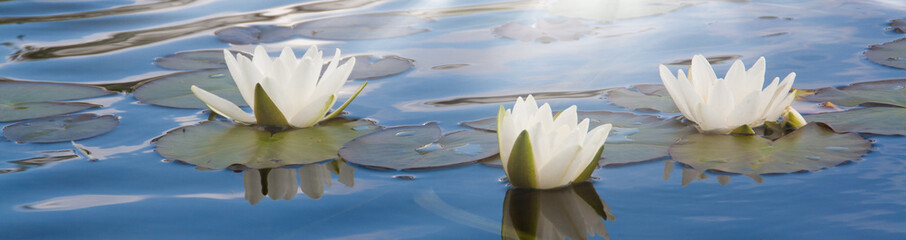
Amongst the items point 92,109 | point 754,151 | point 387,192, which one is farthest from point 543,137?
point 92,109

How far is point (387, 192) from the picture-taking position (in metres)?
1.85

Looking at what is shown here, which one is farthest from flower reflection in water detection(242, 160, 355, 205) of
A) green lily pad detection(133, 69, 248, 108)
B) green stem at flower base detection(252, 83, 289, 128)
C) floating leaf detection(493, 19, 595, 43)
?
floating leaf detection(493, 19, 595, 43)

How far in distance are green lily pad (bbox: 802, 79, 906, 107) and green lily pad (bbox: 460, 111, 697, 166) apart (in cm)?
60

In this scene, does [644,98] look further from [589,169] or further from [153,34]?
[153,34]

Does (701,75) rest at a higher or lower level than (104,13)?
lower

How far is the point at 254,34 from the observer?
4230mm

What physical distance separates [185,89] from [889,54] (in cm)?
276

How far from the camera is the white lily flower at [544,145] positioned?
5.57ft

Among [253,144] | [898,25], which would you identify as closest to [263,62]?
[253,144]

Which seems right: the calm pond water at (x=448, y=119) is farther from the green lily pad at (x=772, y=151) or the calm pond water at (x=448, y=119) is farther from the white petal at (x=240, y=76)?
the white petal at (x=240, y=76)

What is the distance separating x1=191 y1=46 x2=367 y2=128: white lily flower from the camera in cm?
224

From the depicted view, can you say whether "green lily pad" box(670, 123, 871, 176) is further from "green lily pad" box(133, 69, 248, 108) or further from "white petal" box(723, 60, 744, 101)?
"green lily pad" box(133, 69, 248, 108)

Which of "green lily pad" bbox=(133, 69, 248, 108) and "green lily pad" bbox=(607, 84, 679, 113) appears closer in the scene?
"green lily pad" bbox=(607, 84, 679, 113)

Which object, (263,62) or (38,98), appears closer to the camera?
(263,62)
